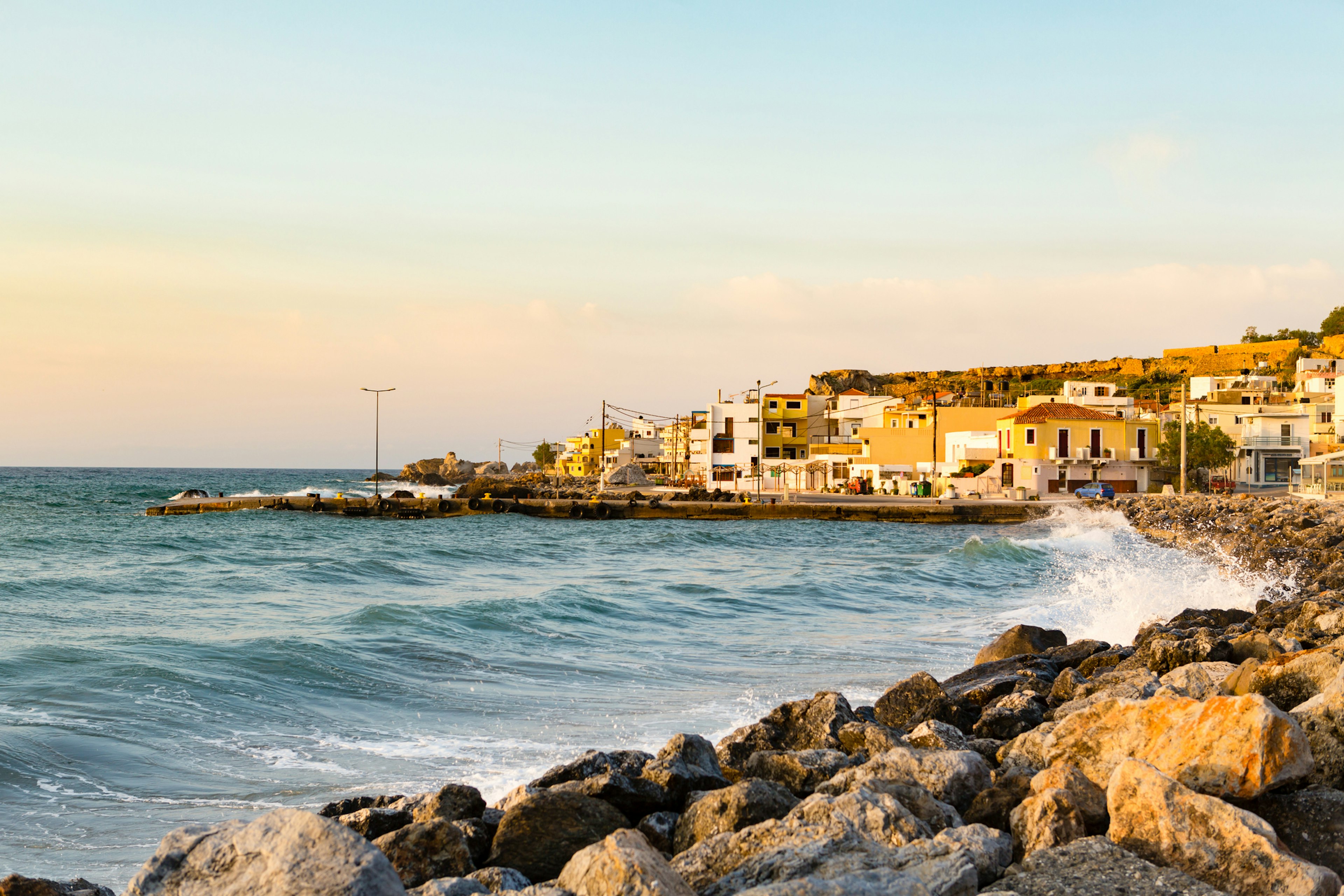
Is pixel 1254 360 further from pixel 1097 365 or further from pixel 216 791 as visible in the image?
pixel 216 791

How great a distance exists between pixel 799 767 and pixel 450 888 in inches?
99.2

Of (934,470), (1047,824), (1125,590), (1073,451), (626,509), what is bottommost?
(626,509)

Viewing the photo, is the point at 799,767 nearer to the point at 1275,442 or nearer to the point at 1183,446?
the point at 1183,446

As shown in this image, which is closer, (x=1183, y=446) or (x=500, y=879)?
(x=500, y=879)

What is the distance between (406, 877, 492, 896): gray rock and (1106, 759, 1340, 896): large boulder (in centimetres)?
268

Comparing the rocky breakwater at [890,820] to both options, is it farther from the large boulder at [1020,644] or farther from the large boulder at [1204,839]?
the large boulder at [1020,644]

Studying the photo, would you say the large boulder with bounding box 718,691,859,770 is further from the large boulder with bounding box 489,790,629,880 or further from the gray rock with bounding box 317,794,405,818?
the gray rock with bounding box 317,794,405,818

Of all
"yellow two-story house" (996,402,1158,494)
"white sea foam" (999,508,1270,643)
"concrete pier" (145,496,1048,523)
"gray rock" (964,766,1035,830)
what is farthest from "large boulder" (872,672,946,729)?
"yellow two-story house" (996,402,1158,494)

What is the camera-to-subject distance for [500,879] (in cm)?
434

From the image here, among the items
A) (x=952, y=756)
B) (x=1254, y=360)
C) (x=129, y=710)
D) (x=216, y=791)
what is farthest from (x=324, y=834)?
(x=1254, y=360)

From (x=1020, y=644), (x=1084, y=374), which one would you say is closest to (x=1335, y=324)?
(x=1084, y=374)

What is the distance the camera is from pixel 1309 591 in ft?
59.6

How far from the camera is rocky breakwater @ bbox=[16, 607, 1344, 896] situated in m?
3.61

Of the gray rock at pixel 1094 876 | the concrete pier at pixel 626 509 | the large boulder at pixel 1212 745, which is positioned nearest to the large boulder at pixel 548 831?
the gray rock at pixel 1094 876
